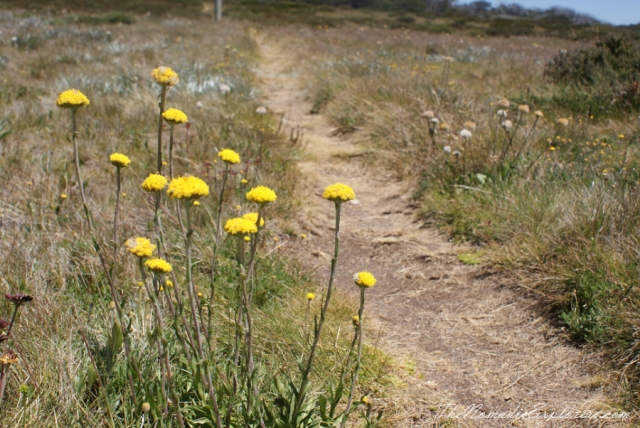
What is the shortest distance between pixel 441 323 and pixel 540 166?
209 centimetres

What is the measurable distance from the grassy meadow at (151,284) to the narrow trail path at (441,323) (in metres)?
0.25

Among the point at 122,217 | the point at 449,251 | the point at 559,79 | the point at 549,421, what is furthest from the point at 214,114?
the point at 559,79

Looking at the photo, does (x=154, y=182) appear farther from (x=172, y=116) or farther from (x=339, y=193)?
(x=339, y=193)

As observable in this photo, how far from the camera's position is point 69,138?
4.71m

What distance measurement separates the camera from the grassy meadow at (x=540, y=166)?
104 inches

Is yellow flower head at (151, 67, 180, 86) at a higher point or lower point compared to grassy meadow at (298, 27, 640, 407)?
higher

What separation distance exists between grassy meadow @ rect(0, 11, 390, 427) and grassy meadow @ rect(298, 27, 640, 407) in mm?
1179

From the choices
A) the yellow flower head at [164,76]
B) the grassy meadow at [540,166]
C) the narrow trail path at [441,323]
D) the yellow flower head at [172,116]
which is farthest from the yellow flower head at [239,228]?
the grassy meadow at [540,166]

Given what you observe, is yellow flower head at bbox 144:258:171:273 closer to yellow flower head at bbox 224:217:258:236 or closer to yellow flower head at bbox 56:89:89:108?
yellow flower head at bbox 224:217:258:236

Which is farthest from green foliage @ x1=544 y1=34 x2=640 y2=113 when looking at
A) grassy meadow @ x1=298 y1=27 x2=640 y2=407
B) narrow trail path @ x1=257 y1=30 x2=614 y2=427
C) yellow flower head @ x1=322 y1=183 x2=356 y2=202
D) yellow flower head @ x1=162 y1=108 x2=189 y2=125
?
yellow flower head @ x1=162 y1=108 x2=189 y2=125

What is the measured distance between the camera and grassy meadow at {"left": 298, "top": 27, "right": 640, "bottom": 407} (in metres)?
2.65

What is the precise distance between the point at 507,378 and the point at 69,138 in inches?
175

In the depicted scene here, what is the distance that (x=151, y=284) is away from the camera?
2.70 metres

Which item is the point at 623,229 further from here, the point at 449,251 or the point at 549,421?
the point at 549,421
